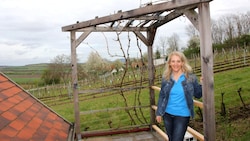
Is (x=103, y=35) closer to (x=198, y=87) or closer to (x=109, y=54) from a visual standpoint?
(x=109, y=54)

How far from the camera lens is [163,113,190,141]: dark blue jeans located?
8.00 ft

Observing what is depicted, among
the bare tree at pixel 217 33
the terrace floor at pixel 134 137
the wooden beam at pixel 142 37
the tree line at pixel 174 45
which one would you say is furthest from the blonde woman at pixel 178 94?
the bare tree at pixel 217 33

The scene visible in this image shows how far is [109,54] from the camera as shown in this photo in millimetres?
4461

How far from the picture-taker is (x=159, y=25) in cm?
398

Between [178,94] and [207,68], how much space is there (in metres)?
0.38

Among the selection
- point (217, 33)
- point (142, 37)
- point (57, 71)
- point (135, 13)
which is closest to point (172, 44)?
point (57, 71)

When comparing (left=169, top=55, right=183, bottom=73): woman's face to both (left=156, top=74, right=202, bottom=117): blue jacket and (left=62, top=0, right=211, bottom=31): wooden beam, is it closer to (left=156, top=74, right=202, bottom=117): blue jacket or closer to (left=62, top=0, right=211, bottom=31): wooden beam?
(left=156, top=74, right=202, bottom=117): blue jacket

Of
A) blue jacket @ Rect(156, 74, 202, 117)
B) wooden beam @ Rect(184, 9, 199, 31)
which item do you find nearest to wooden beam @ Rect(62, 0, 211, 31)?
wooden beam @ Rect(184, 9, 199, 31)

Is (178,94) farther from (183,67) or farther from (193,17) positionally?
(193,17)

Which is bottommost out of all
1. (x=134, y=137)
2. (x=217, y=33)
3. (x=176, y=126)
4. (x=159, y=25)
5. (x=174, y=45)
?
(x=134, y=137)

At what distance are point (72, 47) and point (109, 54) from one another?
717 millimetres

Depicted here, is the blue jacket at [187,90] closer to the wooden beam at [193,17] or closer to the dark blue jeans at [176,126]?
the dark blue jeans at [176,126]

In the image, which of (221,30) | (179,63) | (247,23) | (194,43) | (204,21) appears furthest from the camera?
(221,30)

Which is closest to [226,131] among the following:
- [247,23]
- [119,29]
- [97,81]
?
[119,29]
